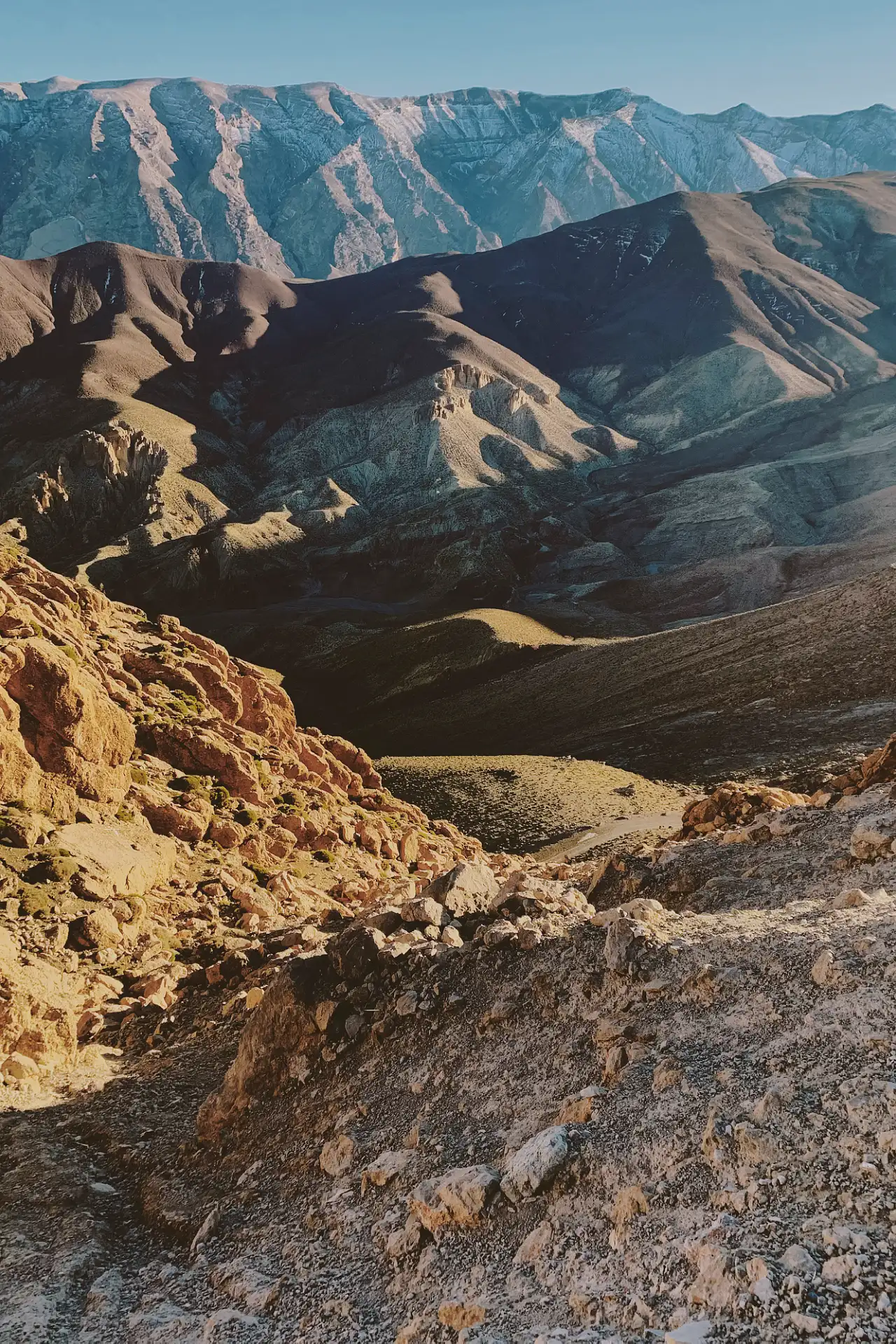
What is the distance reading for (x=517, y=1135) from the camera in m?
8.09

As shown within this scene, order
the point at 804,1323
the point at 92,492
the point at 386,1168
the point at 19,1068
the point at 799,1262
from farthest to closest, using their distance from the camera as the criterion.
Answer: the point at 92,492, the point at 19,1068, the point at 386,1168, the point at 799,1262, the point at 804,1323

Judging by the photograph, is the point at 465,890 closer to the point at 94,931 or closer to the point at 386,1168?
the point at 386,1168

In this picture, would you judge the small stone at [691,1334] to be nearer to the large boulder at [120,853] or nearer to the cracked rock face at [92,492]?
the large boulder at [120,853]

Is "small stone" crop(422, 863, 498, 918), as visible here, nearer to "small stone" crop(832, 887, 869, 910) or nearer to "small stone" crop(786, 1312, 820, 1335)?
"small stone" crop(832, 887, 869, 910)

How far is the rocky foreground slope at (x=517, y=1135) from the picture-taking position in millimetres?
5980

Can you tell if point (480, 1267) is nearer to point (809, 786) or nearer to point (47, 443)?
point (809, 786)

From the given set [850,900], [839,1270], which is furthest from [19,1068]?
[850,900]

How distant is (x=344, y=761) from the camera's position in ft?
105

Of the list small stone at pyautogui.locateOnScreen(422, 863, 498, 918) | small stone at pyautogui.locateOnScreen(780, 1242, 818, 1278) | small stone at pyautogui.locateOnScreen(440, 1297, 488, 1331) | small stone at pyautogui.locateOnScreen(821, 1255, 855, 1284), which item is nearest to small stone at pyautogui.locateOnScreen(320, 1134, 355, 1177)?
small stone at pyautogui.locateOnScreen(440, 1297, 488, 1331)

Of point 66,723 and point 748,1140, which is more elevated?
point 66,723

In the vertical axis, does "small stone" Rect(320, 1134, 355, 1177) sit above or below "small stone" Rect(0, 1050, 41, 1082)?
below

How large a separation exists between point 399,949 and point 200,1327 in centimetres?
432

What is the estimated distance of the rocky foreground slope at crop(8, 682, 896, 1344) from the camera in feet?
19.6

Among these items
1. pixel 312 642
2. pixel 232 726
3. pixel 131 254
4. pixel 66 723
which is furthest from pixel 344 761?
pixel 131 254
